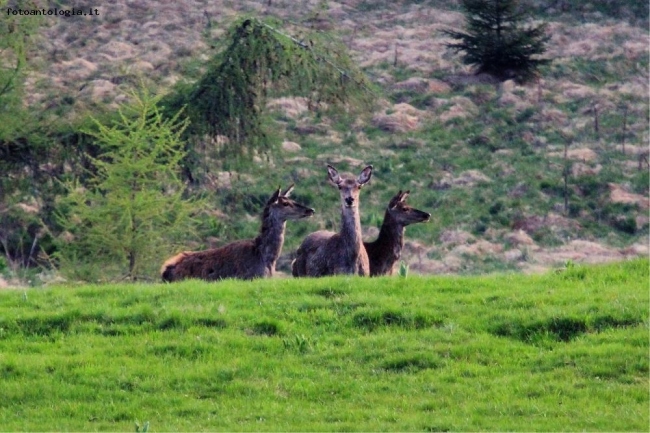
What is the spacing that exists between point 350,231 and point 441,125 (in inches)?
787

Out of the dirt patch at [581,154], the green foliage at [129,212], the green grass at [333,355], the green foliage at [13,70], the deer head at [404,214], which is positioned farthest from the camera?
the dirt patch at [581,154]

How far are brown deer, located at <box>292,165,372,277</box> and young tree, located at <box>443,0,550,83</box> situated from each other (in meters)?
21.5

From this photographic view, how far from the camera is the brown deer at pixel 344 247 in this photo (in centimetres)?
2025

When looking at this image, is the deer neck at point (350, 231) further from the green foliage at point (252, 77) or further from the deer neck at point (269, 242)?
the green foliage at point (252, 77)

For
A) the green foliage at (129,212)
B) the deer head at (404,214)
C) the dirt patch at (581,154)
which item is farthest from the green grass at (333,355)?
the dirt patch at (581,154)

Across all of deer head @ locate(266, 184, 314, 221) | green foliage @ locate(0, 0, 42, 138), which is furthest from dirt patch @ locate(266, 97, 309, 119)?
deer head @ locate(266, 184, 314, 221)

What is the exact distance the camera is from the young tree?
41344 millimetres

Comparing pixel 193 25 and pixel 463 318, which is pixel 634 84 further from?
pixel 463 318

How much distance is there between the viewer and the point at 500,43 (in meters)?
41.4

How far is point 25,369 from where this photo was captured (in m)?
14.2

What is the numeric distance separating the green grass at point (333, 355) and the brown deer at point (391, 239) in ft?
14.3

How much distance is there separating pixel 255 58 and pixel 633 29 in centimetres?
2250

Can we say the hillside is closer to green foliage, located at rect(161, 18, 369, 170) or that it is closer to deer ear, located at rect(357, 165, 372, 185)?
green foliage, located at rect(161, 18, 369, 170)

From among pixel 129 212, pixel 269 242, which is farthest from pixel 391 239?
Result: pixel 129 212
